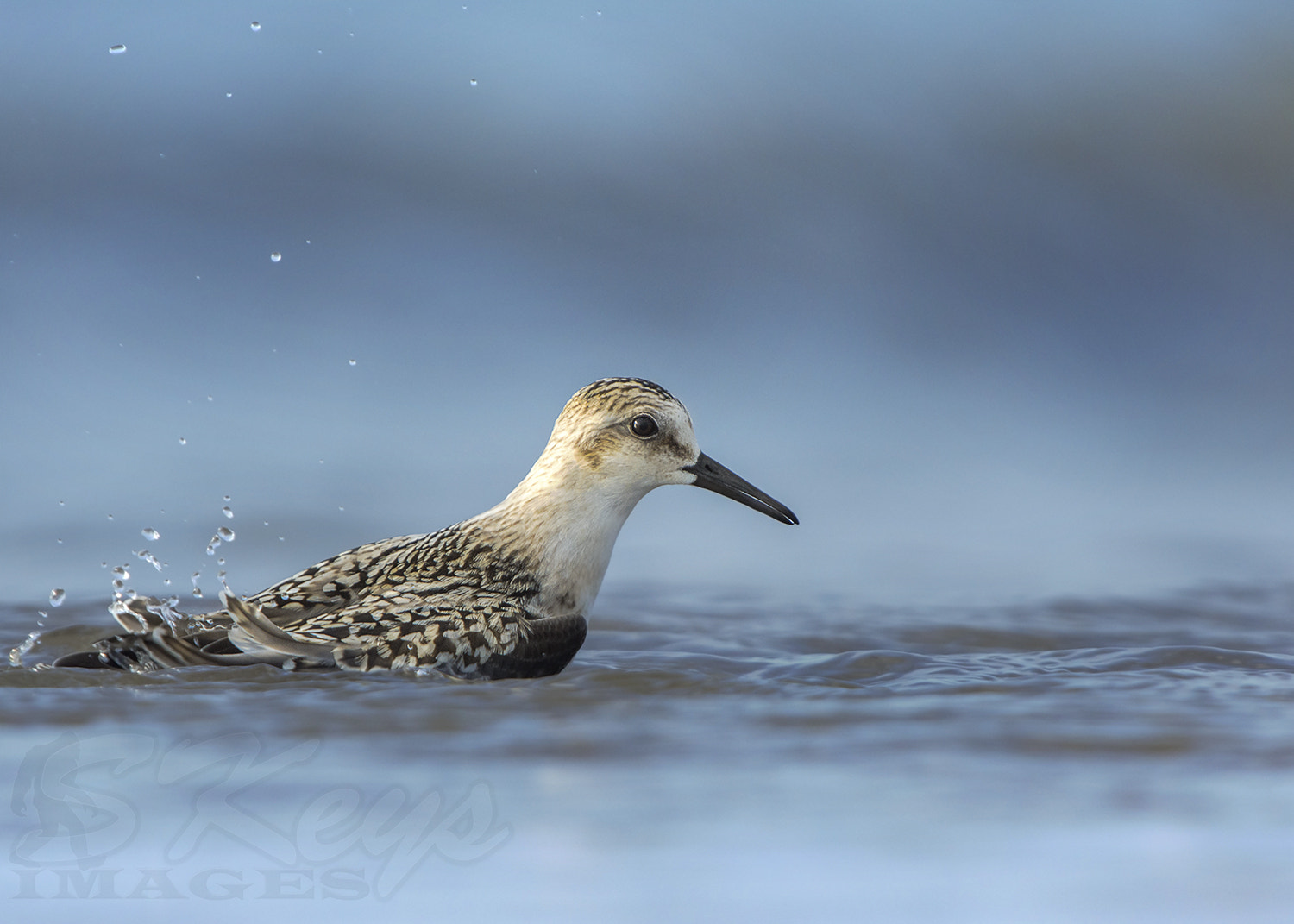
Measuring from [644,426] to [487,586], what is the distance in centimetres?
95

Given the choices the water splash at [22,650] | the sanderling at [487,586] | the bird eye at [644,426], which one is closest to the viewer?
the sanderling at [487,586]

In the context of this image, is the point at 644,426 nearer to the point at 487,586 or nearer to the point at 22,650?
the point at 487,586

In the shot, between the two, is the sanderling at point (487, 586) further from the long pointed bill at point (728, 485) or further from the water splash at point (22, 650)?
the water splash at point (22, 650)

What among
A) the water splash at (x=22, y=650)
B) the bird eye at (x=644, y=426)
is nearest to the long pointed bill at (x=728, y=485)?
the bird eye at (x=644, y=426)

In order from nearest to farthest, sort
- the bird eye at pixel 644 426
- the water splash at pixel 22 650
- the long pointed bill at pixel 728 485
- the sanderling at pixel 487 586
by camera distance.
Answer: the sanderling at pixel 487 586 → the water splash at pixel 22 650 → the bird eye at pixel 644 426 → the long pointed bill at pixel 728 485

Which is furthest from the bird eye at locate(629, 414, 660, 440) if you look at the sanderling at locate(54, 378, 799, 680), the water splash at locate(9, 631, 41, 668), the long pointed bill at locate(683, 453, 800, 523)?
the water splash at locate(9, 631, 41, 668)

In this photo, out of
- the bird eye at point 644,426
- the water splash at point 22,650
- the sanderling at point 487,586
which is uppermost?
the bird eye at point 644,426

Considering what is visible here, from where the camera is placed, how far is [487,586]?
681cm

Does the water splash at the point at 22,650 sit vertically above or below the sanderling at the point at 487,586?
below

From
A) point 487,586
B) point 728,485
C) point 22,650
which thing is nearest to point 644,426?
point 728,485

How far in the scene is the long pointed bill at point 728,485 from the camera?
7.28 meters

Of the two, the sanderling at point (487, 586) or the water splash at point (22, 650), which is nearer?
the sanderling at point (487, 586)

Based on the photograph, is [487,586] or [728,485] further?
[728,485]

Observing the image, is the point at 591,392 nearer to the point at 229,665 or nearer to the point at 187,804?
the point at 229,665
